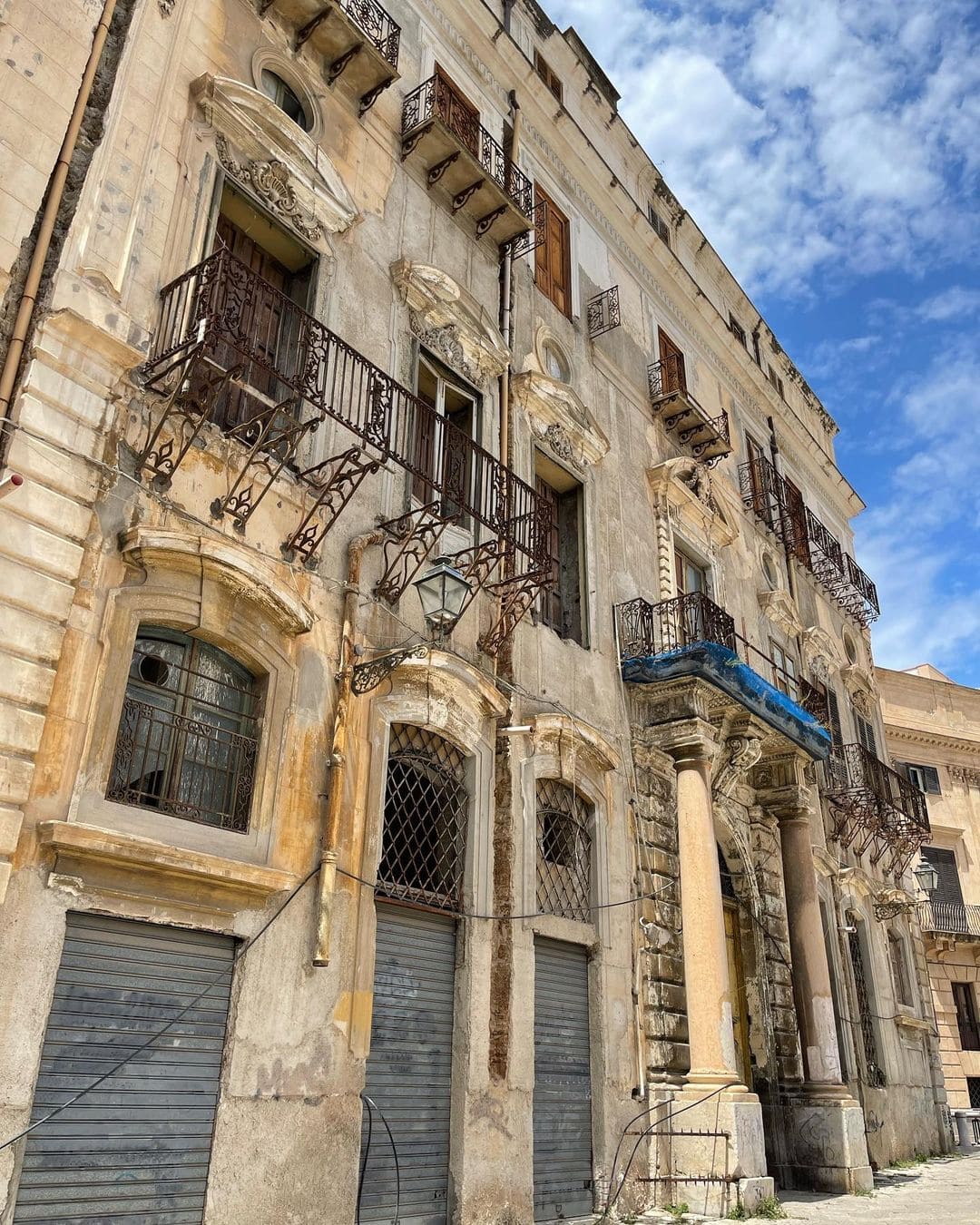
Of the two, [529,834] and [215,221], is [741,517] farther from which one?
[215,221]

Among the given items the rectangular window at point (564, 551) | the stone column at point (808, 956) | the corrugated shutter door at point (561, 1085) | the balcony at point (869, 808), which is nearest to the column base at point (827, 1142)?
the stone column at point (808, 956)

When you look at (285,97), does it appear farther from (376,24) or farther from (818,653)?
(818,653)

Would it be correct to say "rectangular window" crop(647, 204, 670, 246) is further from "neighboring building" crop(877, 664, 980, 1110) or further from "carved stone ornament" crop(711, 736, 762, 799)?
"neighboring building" crop(877, 664, 980, 1110)

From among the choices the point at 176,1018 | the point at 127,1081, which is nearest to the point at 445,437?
the point at 176,1018

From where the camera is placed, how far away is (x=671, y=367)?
57.3 feet

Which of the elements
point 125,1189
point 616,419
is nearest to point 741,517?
point 616,419

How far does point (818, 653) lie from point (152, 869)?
56.0ft

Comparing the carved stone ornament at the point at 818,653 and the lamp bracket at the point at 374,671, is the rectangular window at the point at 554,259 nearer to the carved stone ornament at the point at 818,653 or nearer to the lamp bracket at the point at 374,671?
the lamp bracket at the point at 374,671

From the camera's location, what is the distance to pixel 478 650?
1069 centimetres

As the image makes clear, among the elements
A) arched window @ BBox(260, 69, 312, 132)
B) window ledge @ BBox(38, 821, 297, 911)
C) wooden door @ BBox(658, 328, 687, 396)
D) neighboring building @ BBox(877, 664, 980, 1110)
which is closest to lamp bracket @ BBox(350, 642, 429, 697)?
window ledge @ BBox(38, 821, 297, 911)

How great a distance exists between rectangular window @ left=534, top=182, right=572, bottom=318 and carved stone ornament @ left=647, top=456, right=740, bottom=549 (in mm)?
2830

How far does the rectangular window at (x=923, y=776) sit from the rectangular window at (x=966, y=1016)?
591 centimetres

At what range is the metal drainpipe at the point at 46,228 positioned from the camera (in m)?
6.64

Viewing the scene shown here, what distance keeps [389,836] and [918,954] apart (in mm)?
17366
